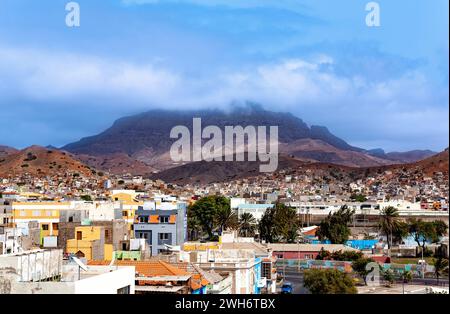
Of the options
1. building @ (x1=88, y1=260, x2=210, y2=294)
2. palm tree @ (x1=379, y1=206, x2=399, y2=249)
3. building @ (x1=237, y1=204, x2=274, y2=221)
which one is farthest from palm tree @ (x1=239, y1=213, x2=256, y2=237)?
building @ (x1=88, y1=260, x2=210, y2=294)

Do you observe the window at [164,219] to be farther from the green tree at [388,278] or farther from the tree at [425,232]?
the tree at [425,232]

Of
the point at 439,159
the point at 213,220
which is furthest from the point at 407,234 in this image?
the point at 439,159

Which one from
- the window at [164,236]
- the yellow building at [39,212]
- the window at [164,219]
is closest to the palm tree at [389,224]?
the window at [164,219]

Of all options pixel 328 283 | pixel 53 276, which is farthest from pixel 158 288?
pixel 328 283

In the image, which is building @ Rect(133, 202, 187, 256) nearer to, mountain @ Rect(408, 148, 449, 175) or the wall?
the wall
